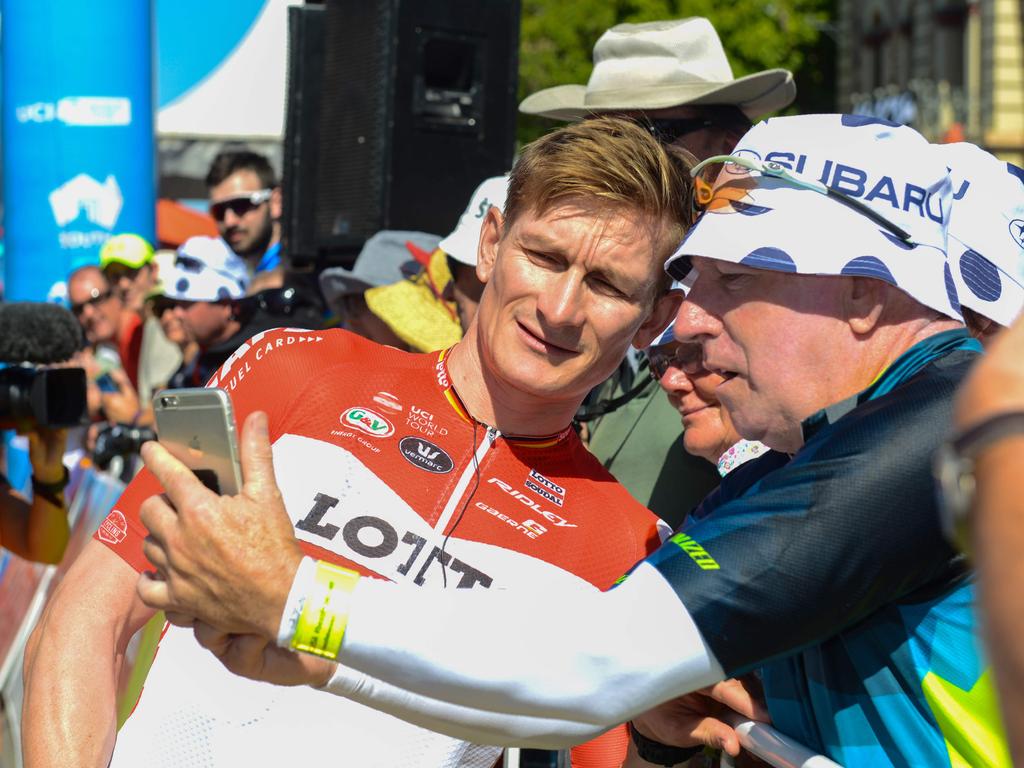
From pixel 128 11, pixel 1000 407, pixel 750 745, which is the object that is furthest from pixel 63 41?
pixel 1000 407

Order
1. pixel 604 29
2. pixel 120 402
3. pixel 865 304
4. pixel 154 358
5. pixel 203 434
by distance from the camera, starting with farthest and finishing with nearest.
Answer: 1. pixel 604 29
2. pixel 154 358
3. pixel 120 402
4. pixel 865 304
5. pixel 203 434

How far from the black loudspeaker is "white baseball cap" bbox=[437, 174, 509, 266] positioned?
73.5 inches

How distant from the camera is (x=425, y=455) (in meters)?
2.76

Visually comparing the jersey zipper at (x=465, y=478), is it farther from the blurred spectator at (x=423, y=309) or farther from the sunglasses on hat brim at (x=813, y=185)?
the blurred spectator at (x=423, y=309)

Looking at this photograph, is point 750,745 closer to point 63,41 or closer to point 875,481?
point 875,481

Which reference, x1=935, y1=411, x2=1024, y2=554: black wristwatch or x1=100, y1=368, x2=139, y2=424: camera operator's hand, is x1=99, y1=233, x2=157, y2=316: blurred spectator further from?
x1=935, y1=411, x2=1024, y2=554: black wristwatch

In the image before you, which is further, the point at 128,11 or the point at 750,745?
the point at 128,11

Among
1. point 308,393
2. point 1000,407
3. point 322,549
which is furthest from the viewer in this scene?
point 308,393

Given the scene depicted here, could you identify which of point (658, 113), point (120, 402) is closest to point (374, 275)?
point (658, 113)

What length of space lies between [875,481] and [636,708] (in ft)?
1.38

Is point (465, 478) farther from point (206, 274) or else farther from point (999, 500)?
point (206, 274)

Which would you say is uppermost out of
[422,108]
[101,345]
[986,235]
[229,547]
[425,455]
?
[422,108]

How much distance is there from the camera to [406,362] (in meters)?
2.95

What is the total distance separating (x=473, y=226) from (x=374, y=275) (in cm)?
126
